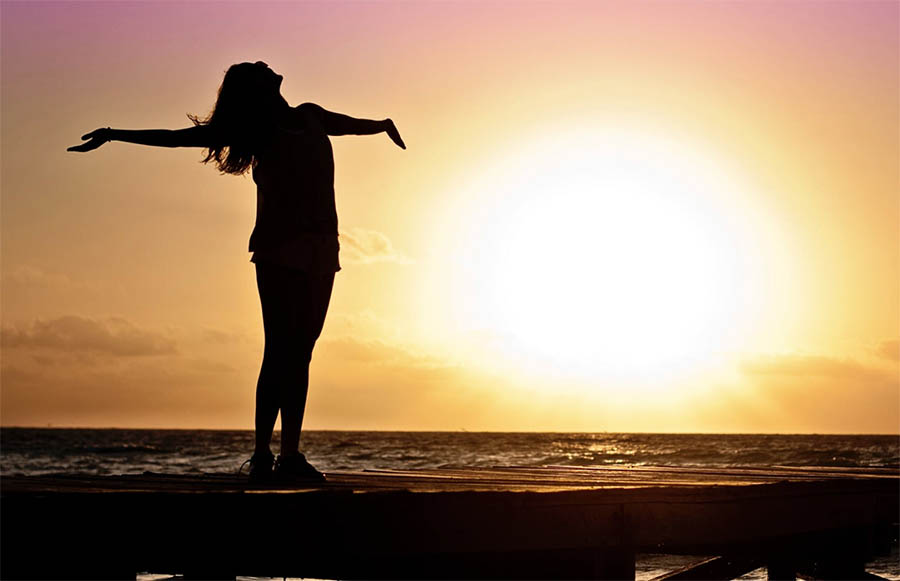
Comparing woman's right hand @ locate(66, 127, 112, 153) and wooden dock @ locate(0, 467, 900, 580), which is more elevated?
woman's right hand @ locate(66, 127, 112, 153)

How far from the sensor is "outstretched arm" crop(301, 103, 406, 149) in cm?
614

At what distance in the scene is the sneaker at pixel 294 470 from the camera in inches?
219

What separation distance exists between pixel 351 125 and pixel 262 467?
80.1 inches

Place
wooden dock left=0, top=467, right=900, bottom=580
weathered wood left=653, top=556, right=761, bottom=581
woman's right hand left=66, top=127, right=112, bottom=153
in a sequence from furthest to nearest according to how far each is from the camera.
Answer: weathered wood left=653, top=556, right=761, bottom=581 → woman's right hand left=66, top=127, right=112, bottom=153 → wooden dock left=0, top=467, right=900, bottom=580

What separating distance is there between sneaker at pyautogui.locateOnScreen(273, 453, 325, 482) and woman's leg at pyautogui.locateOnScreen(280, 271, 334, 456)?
0.06 m

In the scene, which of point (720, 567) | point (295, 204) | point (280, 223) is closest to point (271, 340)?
point (280, 223)

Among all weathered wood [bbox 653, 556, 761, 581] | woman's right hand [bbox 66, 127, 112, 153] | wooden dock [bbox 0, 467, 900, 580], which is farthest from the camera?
weathered wood [bbox 653, 556, 761, 581]

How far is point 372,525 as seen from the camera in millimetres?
4504

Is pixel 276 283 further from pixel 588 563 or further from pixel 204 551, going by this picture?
pixel 588 563

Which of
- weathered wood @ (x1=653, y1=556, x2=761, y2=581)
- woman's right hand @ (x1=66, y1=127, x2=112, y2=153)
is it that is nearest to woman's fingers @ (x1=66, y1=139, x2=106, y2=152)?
woman's right hand @ (x1=66, y1=127, x2=112, y2=153)

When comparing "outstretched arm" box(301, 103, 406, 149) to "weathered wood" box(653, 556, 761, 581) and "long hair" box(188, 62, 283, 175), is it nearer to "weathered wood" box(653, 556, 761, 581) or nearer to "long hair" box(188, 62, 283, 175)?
"long hair" box(188, 62, 283, 175)

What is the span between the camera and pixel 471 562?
17.3ft

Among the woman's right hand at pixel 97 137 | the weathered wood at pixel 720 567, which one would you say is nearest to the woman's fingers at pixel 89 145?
the woman's right hand at pixel 97 137

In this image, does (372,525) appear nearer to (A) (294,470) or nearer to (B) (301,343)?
(A) (294,470)
